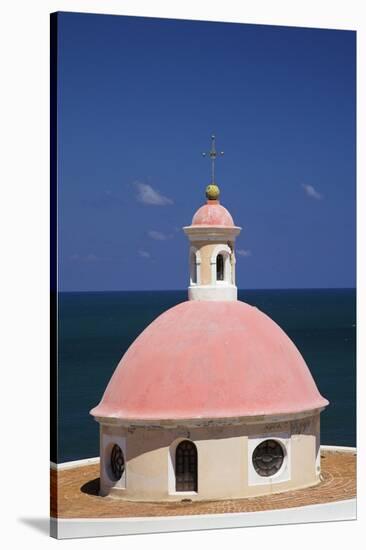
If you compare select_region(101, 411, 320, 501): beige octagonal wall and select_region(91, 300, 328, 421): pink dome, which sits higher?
select_region(91, 300, 328, 421): pink dome

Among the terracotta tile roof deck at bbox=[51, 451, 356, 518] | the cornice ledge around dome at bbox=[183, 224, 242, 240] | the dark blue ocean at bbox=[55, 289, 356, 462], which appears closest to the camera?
the terracotta tile roof deck at bbox=[51, 451, 356, 518]

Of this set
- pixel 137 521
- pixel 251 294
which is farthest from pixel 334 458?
pixel 251 294

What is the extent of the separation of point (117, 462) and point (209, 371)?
2.88 m

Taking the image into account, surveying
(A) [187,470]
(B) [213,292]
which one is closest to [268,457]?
(A) [187,470]

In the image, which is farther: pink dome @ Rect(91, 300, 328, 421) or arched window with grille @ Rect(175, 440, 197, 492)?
pink dome @ Rect(91, 300, 328, 421)

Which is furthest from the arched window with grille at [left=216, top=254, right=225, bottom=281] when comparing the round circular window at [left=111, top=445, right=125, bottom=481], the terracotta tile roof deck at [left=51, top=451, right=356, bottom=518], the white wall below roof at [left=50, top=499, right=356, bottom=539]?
the white wall below roof at [left=50, top=499, right=356, bottom=539]

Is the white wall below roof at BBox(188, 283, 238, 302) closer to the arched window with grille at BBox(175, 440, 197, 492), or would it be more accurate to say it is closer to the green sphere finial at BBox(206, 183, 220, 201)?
the green sphere finial at BBox(206, 183, 220, 201)

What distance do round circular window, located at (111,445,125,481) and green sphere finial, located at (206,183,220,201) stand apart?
19.8 feet

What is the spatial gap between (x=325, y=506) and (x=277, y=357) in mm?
3516

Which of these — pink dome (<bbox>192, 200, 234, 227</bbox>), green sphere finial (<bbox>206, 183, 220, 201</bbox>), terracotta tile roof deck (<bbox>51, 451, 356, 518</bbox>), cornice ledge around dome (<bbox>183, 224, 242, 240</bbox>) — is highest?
green sphere finial (<bbox>206, 183, 220, 201</bbox>)

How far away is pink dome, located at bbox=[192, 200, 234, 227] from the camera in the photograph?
31.4m

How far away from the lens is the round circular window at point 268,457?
2961 cm

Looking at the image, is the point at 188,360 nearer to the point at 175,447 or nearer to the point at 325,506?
the point at 175,447

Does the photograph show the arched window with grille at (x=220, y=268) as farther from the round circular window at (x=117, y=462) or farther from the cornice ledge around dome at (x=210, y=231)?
the round circular window at (x=117, y=462)
